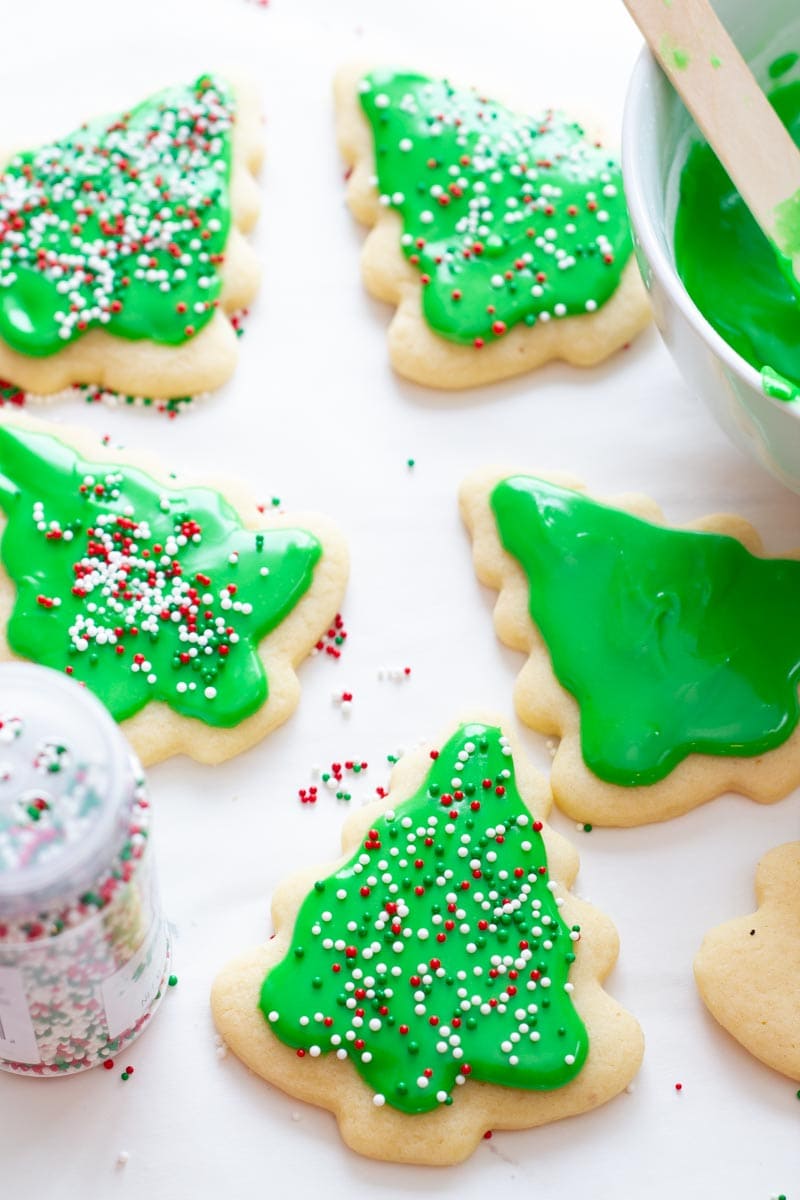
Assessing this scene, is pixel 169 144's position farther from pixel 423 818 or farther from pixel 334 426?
pixel 423 818

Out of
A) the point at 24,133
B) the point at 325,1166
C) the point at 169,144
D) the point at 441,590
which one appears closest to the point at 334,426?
the point at 441,590

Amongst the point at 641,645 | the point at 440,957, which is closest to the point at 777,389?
the point at 641,645

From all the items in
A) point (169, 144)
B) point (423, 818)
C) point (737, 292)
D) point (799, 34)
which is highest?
point (169, 144)

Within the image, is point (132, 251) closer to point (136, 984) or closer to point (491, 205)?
point (491, 205)

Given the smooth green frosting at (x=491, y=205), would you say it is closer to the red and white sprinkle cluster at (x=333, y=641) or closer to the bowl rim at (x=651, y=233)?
the bowl rim at (x=651, y=233)

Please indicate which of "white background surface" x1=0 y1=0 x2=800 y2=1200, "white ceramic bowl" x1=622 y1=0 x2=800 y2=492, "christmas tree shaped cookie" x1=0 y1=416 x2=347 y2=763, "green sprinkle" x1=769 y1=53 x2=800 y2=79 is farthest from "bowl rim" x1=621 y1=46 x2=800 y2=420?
"christmas tree shaped cookie" x1=0 y1=416 x2=347 y2=763

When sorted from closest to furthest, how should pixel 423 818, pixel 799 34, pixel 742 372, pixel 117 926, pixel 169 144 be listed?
pixel 117 926 → pixel 742 372 → pixel 423 818 → pixel 799 34 → pixel 169 144

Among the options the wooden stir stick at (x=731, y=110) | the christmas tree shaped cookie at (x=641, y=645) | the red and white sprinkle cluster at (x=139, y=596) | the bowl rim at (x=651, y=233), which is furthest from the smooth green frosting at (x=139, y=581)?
the wooden stir stick at (x=731, y=110)
